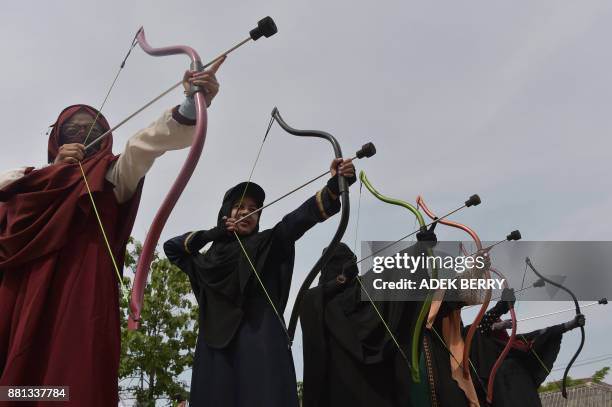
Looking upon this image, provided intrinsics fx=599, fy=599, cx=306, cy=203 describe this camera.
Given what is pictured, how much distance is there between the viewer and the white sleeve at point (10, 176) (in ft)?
6.98

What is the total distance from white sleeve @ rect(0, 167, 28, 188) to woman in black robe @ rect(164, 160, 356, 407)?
3.40ft

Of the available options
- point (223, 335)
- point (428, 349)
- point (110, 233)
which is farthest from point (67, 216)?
point (428, 349)

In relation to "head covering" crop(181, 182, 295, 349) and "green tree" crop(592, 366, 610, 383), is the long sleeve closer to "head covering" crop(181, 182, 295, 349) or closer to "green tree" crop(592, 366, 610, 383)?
"head covering" crop(181, 182, 295, 349)

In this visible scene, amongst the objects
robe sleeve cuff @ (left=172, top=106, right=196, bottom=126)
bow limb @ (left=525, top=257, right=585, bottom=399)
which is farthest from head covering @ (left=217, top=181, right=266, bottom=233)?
bow limb @ (left=525, top=257, right=585, bottom=399)

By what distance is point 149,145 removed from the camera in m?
2.10

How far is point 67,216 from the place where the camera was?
6.68 feet

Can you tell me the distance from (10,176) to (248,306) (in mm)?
1163

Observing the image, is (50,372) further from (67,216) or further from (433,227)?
(433,227)

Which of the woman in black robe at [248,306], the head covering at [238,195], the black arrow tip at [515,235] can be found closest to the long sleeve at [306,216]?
the woman in black robe at [248,306]

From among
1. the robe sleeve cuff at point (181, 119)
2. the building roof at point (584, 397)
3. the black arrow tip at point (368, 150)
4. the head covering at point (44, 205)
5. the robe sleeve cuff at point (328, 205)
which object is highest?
the black arrow tip at point (368, 150)

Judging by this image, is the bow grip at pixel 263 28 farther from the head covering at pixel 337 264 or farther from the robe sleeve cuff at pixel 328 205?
the head covering at pixel 337 264

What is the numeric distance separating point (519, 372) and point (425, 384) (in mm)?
1452

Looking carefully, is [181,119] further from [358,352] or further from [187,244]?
[358,352]

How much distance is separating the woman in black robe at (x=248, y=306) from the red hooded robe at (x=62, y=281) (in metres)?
0.70
